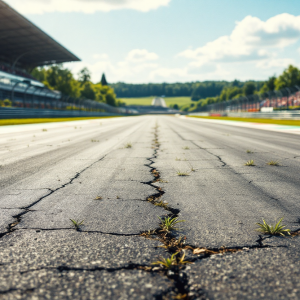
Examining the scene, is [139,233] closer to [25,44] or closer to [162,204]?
[162,204]

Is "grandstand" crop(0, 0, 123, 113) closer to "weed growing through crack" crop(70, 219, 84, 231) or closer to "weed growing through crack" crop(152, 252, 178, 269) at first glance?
"weed growing through crack" crop(70, 219, 84, 231)

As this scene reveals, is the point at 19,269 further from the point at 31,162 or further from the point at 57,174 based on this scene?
the point at 31,162

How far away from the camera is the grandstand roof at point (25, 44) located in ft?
121

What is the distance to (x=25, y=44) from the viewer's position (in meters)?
48.5

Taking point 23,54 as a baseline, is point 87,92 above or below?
below

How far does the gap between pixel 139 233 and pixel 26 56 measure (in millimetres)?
62704

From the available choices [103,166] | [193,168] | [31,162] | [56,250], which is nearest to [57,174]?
[103,166]

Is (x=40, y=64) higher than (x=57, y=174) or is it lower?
higher

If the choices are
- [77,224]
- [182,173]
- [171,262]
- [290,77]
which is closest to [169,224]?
[171,262]

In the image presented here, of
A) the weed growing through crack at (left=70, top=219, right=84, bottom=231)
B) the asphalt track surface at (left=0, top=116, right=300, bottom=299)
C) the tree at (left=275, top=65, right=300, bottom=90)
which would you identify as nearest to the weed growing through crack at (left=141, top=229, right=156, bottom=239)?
the asphalt track surface at (left=0, top=116, right=300, bottom=299)

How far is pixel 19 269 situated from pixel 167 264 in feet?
3.12

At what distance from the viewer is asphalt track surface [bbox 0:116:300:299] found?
64.6 inches

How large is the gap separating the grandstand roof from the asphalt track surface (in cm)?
3597

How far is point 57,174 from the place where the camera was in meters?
4.78
